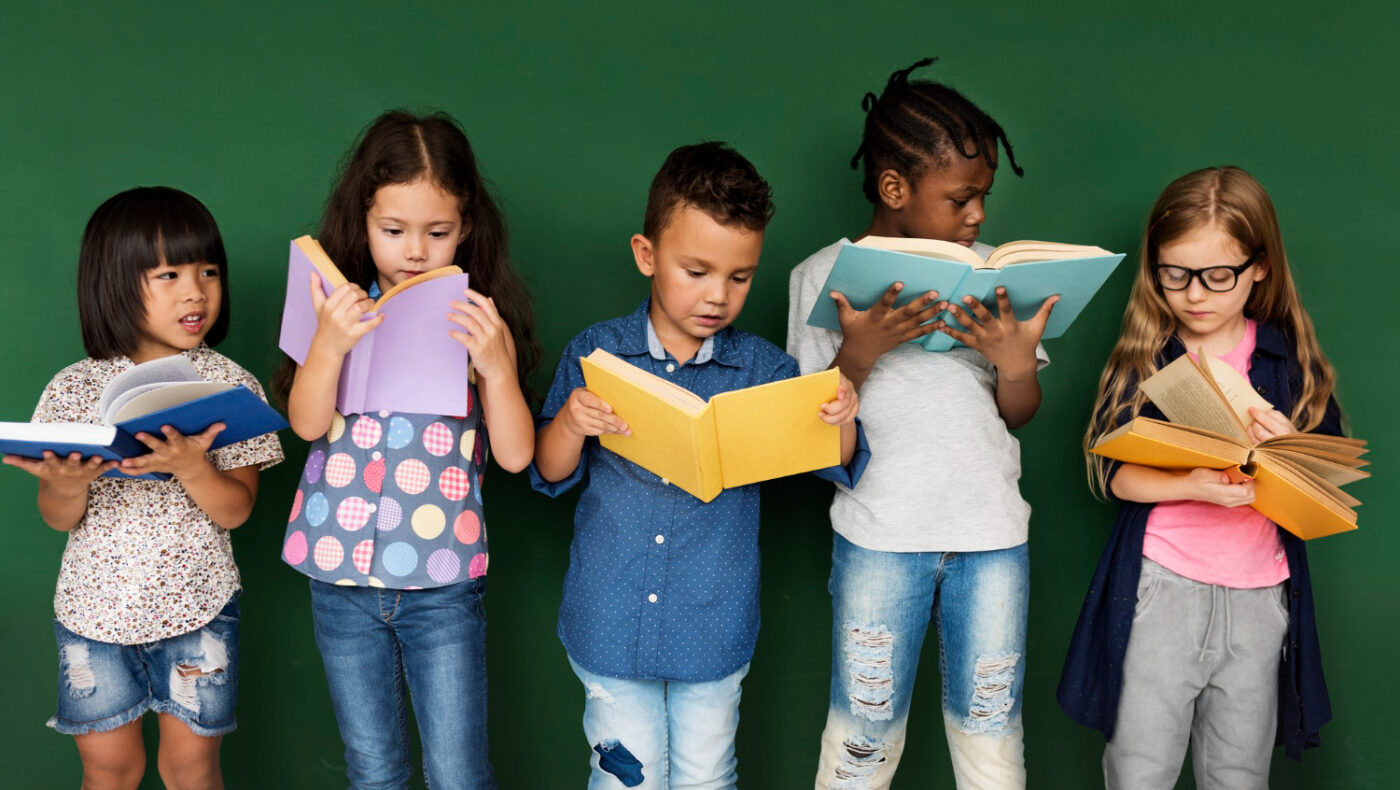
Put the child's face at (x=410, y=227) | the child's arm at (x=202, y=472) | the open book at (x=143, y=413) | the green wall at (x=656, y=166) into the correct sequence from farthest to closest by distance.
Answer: the green wall at (x=656, y=166) → the child's face at (x=410, y=227) → the child's arm at (x=202, y=472) → the open book at (x=143, y=413)

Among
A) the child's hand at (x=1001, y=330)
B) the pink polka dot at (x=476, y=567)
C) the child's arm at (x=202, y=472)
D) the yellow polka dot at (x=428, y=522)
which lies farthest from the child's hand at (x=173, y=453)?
the child's hand at (x=1001, y=330)

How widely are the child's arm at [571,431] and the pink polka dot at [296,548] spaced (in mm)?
400

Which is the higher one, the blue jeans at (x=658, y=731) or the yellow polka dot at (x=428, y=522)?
the yellow polka dot at (x=428, y=522)

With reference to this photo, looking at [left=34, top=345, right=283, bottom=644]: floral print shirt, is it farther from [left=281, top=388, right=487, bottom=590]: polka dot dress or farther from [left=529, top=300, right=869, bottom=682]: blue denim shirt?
[left=529, top=300, right=869, bottom=682]: blue denim shirt

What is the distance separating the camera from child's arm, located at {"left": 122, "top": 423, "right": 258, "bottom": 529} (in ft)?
5.20

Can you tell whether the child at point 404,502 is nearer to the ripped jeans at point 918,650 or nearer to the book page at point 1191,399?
the ripped jeans at point 918,650

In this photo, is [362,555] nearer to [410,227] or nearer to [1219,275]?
[410,227]

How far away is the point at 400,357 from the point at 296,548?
14.4 inches

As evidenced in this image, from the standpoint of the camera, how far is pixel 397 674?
5.87 ft

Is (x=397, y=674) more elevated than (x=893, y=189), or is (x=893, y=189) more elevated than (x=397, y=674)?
(x=893, y=189)

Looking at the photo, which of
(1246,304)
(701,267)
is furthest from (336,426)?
(1246,304)

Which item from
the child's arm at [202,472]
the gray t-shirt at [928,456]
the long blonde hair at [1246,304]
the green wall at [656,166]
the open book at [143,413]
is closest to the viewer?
the open book at [143,413]

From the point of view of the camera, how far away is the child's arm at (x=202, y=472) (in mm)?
1584

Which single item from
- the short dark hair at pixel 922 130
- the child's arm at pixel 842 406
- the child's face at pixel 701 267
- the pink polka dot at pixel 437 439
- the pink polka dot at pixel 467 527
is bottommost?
the pink polka dot at pixel 467 527
